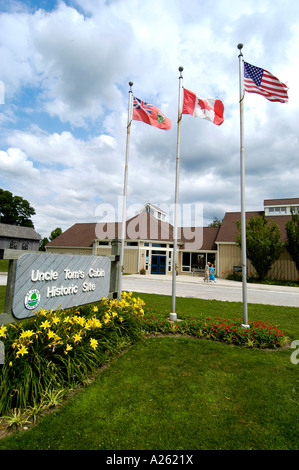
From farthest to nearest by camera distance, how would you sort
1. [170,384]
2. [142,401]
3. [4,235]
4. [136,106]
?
[4,235] < [136,106] < [170,384] < [142,401]

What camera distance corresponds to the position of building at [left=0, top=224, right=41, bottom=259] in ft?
169

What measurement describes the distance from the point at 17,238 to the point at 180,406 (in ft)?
192

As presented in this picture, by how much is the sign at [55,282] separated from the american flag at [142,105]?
5.33 metres

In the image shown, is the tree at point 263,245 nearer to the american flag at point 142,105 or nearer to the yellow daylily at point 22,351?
the american flag at point 142,105

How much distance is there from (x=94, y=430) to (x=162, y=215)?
3392 cm

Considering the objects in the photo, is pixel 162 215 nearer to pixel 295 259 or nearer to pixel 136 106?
pixel 295 259

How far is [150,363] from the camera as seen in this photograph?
15.7 ft

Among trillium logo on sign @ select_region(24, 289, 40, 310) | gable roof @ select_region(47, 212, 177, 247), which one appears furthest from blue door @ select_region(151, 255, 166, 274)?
trillium logo on sign @ select_region(24, 289, 40, 310)

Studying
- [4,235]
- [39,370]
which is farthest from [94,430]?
[4,235]

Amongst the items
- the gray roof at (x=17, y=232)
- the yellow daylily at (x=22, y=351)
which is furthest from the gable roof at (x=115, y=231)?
the yellow daylily at (x=22, y=351)

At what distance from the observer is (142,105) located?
844cm

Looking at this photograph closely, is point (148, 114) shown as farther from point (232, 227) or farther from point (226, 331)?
point (232, 227)

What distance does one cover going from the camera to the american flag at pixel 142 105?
842 centimetres
